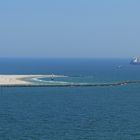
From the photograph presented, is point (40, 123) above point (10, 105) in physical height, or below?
below

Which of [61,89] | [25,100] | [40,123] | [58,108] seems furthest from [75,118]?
[61,89]

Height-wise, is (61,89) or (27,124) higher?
(61,89)

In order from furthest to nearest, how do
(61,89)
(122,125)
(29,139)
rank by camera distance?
(61,89)
(122,125)
(29,139)

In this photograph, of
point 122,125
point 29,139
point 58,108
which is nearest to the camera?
point 29,139

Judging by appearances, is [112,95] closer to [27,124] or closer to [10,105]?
[10,105]

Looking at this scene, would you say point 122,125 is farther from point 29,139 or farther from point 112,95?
point 112,95

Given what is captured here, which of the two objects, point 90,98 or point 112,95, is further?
point 112,95

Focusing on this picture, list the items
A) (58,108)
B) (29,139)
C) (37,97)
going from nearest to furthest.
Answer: (29,139) < (58,108) < (37,97)

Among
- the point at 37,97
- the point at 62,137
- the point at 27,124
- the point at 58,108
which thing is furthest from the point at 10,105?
the point at 62,137

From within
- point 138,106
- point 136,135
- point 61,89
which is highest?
point 61,89
